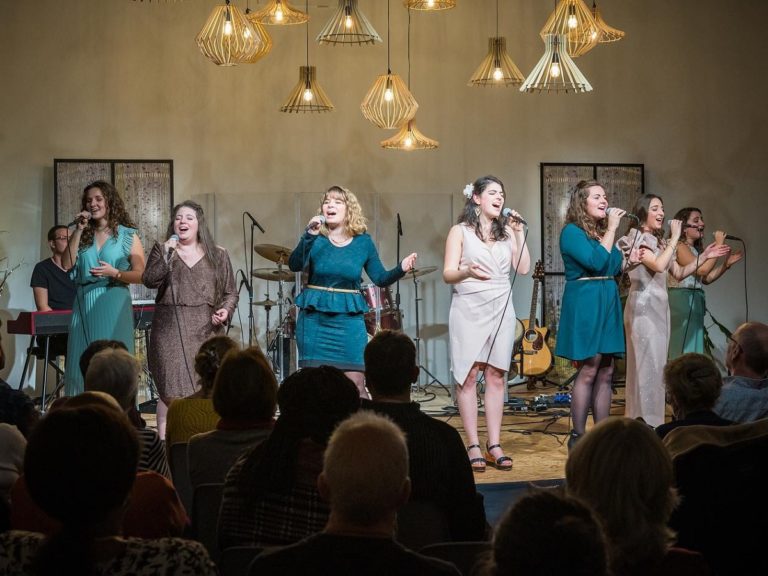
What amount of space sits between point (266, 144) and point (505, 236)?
465 cm

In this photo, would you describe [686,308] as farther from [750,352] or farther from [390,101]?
[750,352]

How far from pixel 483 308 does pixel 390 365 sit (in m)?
2.48

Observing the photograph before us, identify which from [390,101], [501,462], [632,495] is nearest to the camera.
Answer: [632,495]

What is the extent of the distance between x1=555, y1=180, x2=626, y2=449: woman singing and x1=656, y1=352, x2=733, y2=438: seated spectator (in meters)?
2.58

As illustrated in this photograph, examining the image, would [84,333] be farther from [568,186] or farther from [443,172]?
[568,186]

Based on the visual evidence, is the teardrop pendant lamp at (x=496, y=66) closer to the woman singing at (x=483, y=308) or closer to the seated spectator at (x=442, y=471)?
the woman singing at (x=483, y=308)

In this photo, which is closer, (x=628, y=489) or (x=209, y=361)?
(x=628, y=489)

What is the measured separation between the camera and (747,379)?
389 centimetres

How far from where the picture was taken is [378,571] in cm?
192

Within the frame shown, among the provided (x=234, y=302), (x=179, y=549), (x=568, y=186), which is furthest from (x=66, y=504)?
(x=568, y=186)

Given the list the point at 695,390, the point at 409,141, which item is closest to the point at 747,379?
the point at 695,390

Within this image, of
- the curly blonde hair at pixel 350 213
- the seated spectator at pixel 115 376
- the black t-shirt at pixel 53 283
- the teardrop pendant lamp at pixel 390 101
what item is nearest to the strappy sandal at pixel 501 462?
the curly blonde hair at pixel 350 213

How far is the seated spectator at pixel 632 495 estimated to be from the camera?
81.4 inches

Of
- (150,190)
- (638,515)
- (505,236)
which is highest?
(150,190)
